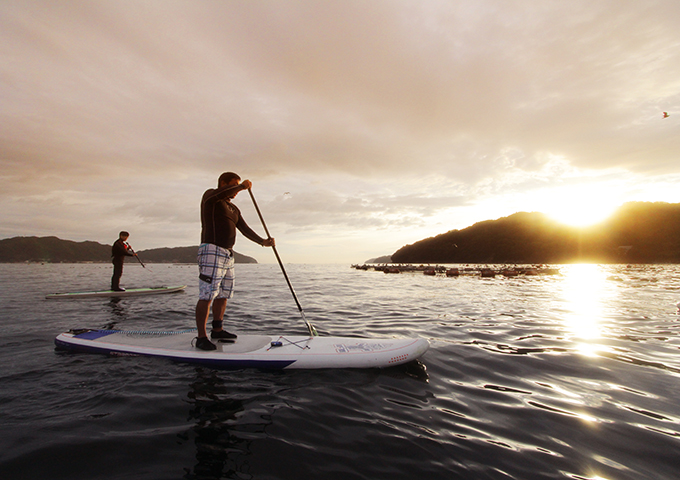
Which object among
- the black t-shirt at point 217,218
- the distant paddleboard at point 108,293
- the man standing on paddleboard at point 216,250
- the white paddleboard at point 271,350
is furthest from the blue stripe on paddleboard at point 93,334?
the distant paddleboard at point 108,293

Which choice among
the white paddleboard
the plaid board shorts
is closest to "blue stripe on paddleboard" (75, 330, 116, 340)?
the white paddleboard

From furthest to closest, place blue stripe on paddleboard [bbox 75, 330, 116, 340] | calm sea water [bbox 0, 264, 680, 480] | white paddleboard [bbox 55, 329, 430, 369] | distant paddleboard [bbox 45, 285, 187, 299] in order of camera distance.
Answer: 1. distant paddleboard [bbox 45, 285, 187, 299]
2. blue stripe on paddleboard [bbox 75, 330, 116, 340]
3. white paddleboard [bbox 55, 329, 430, 369]
4. calm sea water [bbox 0, 264, 680, 480]

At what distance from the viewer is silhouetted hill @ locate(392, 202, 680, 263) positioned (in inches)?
4107

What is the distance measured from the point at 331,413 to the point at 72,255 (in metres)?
219

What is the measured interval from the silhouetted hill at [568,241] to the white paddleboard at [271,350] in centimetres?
10771

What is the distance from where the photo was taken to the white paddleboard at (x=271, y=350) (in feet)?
16.1

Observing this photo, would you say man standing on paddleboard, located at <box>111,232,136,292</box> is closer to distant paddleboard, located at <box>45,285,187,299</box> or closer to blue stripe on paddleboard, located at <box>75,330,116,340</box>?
distant paddleboard, located at <box>45,285,187,299</box>

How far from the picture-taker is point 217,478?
2.41 m

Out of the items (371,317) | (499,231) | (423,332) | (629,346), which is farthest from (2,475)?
(499,231)

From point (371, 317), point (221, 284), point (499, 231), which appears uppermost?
point (499, 231)

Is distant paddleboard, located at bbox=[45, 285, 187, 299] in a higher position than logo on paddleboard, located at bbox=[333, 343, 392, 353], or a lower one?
lower

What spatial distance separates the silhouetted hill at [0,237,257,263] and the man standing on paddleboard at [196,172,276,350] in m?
159

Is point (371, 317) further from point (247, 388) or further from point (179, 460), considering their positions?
point (179, 460)

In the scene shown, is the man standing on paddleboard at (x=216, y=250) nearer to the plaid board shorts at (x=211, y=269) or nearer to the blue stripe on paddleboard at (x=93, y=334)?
the plaid board shorts at (x=211, y=269)
